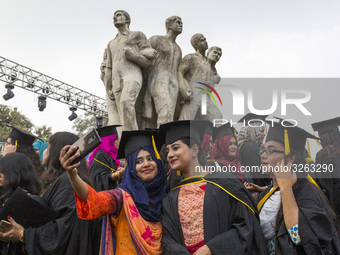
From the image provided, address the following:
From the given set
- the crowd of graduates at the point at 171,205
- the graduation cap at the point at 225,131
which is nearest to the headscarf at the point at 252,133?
the graduation cap at the point at 225,131

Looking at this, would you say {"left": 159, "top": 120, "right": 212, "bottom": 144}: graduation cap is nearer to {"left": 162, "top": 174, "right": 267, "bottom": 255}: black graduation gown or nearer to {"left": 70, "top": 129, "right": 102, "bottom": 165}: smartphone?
{"left": 162, "top": 174, "right": 267, "bottom": 255}: black graduation gown

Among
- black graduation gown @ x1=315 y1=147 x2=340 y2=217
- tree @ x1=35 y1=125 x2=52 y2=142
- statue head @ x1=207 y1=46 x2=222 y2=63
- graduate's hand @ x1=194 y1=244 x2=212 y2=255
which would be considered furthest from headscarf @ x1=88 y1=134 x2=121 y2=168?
tree @ x1=35 y1=125 x2=52 y2=142

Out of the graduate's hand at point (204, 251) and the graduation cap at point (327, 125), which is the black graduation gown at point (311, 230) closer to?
the graduate's hand at point (204, 251)

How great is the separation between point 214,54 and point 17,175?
5843mm

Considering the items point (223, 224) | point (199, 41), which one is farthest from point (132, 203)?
point (199, 41)

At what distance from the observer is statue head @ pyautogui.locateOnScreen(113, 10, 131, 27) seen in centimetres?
710

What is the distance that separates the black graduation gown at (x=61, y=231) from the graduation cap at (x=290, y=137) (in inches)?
68.2

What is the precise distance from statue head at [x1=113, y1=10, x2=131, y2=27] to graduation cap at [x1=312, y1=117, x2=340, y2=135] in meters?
3.82

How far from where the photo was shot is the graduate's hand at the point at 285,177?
2.90 metres

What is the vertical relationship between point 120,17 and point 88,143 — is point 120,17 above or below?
above

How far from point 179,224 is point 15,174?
1674 millimetres

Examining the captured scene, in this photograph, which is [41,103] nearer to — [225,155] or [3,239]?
[225,155]

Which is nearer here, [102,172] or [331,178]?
[331,178]

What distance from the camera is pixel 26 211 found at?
10.5 feet
